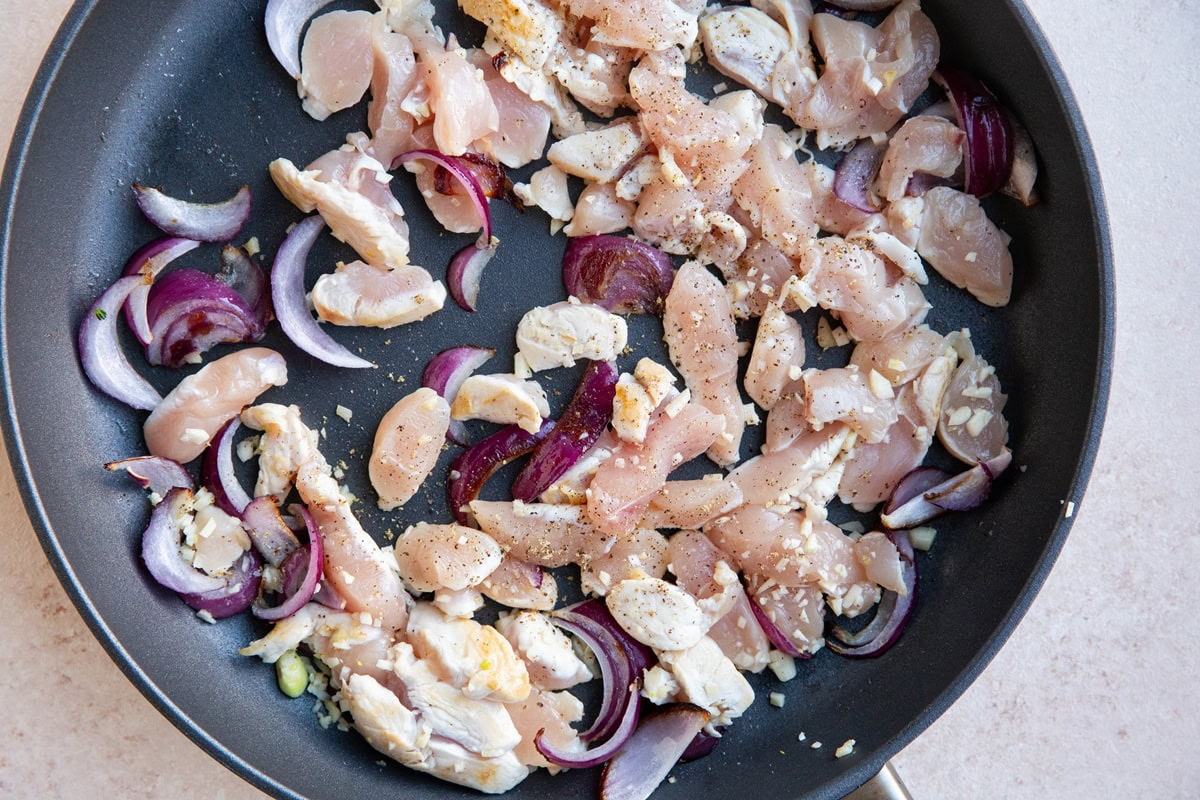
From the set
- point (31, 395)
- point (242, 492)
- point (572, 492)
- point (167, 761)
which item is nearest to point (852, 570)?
point (572, 492)

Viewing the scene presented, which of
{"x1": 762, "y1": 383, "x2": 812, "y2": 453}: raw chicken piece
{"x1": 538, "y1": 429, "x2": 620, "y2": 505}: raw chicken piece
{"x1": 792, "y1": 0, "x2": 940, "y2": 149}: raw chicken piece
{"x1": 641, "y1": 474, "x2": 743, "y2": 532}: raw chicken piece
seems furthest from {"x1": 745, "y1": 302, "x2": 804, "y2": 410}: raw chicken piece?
{"x1": 792, "y1": 0, "x2": 940, "y2": 149}: raw chicken piece

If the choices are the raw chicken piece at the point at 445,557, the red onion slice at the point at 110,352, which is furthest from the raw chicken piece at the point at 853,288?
the red onion slice at the point at 110,352

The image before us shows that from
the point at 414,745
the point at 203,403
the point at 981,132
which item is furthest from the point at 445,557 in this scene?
the point at 981,132

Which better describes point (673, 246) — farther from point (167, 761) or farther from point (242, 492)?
point (167, 761)

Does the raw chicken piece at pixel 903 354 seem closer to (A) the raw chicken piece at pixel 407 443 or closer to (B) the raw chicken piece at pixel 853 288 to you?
(B) the raw chicken piece at pixel 853 288

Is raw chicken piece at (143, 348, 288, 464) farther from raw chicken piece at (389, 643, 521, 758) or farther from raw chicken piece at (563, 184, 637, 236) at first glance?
raw chicken piece at (563, 184, 637, 236)

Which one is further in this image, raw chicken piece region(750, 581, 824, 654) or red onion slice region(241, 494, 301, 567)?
raw chicken piece region(750, 581, 824, 654)

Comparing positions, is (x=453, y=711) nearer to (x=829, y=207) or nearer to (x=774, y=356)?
(x=774, y=356)
